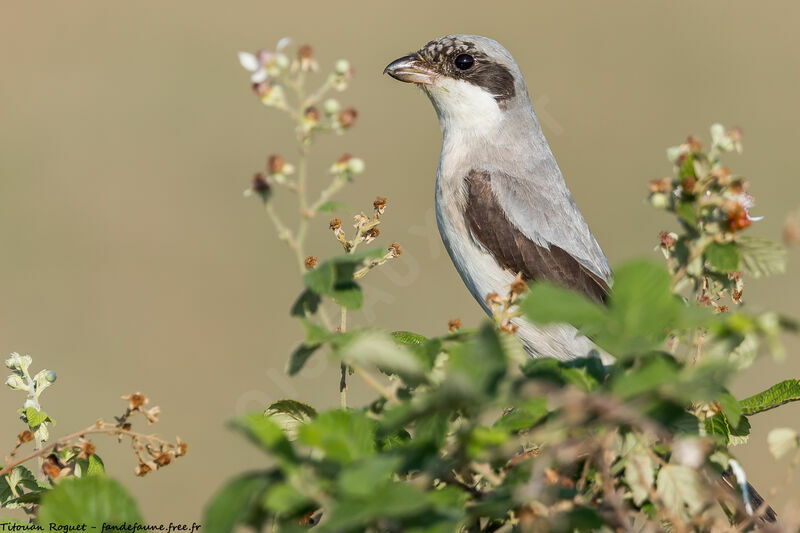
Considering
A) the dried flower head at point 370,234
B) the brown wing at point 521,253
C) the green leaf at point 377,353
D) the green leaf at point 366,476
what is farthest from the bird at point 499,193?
the green leaf at point 366,476

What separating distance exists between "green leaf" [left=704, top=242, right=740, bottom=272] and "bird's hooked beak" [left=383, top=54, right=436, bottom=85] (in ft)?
14.5

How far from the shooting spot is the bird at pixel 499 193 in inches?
223

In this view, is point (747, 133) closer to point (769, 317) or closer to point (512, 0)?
point (512, 0)

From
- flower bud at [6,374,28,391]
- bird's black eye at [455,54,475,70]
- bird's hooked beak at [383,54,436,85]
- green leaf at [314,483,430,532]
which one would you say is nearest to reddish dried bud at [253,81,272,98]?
green leaf at [314,483,430,532]

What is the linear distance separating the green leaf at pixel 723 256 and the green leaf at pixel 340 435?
801 mm

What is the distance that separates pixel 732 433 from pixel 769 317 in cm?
113

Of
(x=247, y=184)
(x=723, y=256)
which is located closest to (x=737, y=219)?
(x=723, y=256)

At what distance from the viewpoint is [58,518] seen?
5.81ft

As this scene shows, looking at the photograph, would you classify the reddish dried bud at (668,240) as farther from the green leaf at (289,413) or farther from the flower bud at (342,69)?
the green leaf at (289,413)

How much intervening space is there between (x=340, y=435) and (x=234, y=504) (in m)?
0.20

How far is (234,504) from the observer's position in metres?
1.52

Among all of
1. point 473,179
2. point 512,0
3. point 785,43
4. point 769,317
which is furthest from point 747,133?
point 769,317

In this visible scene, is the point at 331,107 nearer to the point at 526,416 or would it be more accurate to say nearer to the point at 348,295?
the point at 348,295

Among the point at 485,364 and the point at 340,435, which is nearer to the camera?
the point at 485,364
